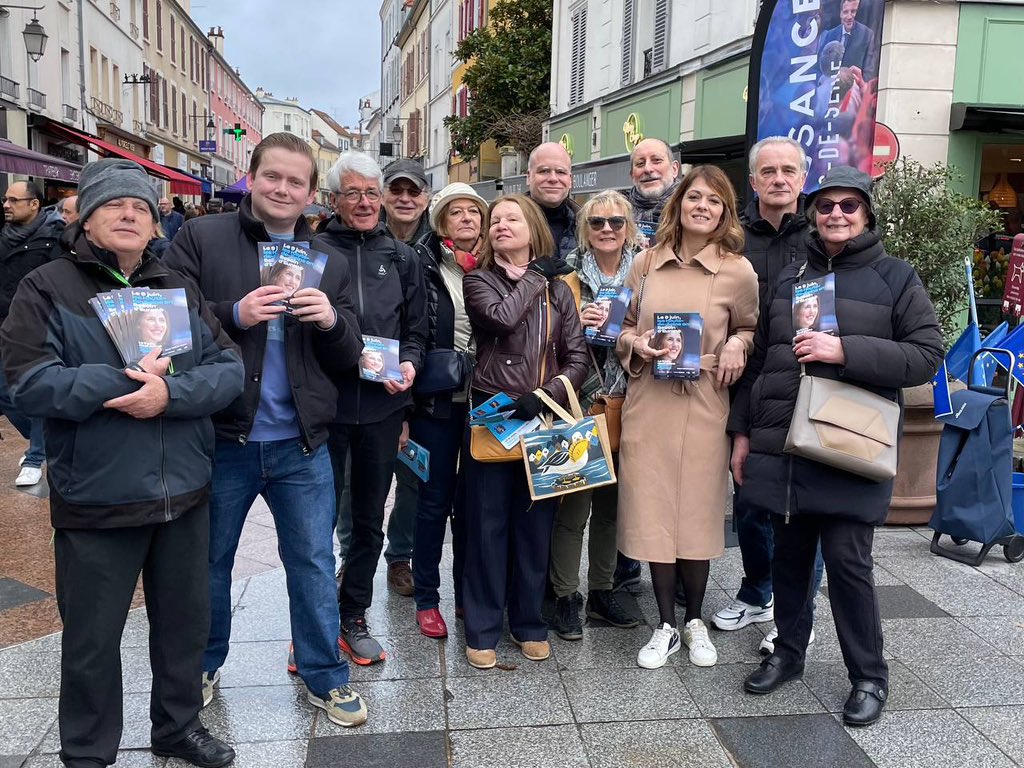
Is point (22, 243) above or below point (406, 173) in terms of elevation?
below

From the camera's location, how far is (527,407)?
3648 mm

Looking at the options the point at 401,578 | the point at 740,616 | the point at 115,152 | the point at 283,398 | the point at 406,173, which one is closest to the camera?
the point at 283,398

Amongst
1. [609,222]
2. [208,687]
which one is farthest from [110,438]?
[609,222]

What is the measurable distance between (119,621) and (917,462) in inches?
184

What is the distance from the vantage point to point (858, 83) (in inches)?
216

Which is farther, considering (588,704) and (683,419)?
(683,419)

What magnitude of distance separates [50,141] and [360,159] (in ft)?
72.5

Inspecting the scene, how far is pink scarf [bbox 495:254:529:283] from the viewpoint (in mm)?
3765

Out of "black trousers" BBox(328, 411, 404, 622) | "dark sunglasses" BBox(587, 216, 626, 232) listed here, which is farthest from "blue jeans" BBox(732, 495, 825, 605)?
"black trousers" BBox(328, 411, 404, 622)

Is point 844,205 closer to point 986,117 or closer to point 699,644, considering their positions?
point 699,644

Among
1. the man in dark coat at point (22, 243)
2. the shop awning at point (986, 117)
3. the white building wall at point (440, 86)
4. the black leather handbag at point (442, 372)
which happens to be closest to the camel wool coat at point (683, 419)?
the black leather handbag at point (442, 372)

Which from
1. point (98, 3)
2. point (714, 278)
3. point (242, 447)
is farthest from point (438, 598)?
point (98, 3)

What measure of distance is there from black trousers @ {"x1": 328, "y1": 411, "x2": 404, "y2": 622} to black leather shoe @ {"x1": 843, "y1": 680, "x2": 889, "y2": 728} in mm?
1922

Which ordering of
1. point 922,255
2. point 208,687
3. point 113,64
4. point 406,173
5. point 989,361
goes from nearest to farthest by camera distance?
point 208,687 < point 406,173 < point 989,361 < point 922,255 < point 113,64
